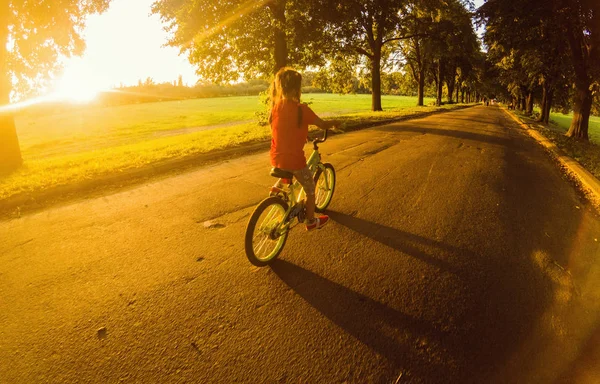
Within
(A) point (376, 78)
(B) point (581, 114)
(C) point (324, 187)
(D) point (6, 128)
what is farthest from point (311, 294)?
(A) point (376, 78)

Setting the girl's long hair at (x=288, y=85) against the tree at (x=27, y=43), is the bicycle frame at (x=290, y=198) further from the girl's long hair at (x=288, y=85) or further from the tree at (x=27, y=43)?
the tree at (x=27, y=43)

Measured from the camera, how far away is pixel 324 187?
4863 millimetres

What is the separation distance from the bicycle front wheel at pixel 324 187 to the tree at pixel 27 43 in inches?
358

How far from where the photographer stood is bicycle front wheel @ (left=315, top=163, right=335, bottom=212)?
470 centimetres

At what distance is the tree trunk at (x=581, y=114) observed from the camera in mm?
14266

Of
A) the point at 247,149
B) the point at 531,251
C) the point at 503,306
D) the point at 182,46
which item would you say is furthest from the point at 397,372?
the point at 182,46

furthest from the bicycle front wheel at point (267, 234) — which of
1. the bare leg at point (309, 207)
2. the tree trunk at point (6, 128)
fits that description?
the tree trunk at point (6, 128)

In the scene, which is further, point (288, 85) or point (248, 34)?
point (248, 34)

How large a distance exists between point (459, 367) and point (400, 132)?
12038 mm

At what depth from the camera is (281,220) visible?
3.60 meters

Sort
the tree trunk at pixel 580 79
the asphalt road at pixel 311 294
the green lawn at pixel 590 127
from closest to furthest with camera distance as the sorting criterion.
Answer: the asphalt road at pixel 311 294, the tree trunk at pixel 580 79, the green lawn at pixel 590 127

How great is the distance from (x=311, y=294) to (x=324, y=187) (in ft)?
7.10

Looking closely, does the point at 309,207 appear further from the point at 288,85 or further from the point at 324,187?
the point at 288,85

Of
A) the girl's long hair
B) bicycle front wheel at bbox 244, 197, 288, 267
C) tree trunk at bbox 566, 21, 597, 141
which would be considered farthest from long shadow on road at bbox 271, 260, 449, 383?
tree trunk at bbox 566, 21, 597, 141
